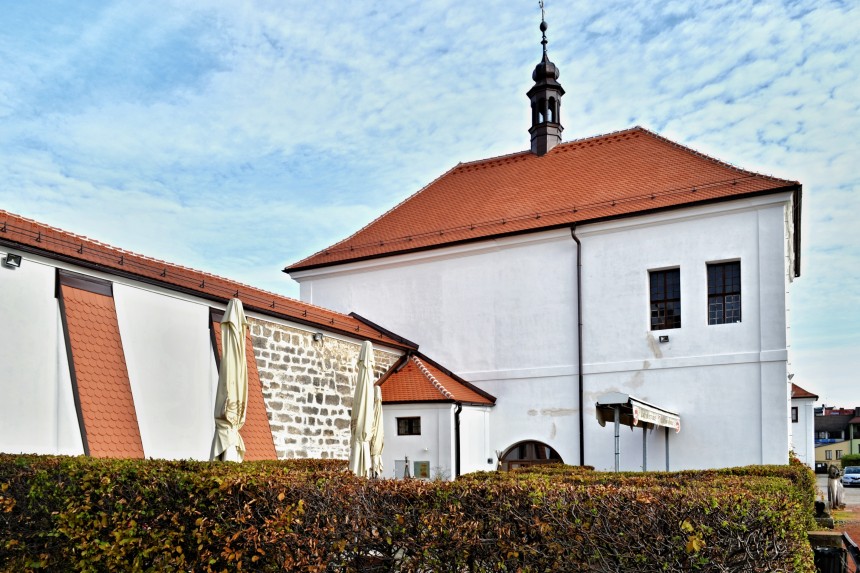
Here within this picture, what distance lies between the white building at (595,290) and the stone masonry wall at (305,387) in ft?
8.06

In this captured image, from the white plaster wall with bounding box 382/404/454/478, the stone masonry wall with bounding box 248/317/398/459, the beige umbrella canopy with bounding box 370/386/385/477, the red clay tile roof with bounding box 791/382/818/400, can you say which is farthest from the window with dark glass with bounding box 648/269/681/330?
the red clay tile roof with bounding box 791/382/818/400

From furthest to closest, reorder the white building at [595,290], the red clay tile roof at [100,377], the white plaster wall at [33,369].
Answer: the white building at [595,290], the red clay tile roof at [100,377], the white plaster wall at [33,369]

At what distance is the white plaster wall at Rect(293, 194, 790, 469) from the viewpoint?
17.0 metres

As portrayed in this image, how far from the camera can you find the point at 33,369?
1092 centimetres

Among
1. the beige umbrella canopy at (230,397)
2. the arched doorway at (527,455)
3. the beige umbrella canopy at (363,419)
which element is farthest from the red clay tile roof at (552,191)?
the beige umbrella canopy at (230,397)

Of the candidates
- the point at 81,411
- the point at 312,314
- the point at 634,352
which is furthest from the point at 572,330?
A: the point at 81,411

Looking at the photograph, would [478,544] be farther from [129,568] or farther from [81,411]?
[81,411]

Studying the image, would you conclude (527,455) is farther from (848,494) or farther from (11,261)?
(848,494)

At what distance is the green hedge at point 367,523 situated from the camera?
15.9ft

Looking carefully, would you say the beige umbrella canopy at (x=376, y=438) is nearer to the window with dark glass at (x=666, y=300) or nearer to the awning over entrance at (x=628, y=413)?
the awning over entrance at (x=628, y=413)

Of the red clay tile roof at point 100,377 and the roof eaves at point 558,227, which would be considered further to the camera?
the roof eaves at point 558,227

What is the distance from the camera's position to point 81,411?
1116 centimetres

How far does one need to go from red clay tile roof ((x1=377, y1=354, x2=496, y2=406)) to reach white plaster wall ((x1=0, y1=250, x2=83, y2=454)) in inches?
343

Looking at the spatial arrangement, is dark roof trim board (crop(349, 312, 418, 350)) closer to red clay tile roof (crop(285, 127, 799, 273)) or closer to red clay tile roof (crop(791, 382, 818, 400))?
red clay tile roof (crop(285, 127, 799, 273))
